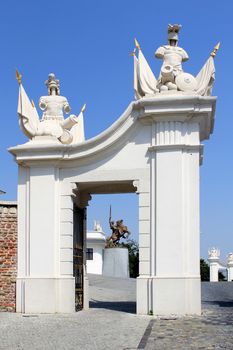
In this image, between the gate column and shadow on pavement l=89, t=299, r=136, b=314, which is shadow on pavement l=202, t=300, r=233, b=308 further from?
the gate column

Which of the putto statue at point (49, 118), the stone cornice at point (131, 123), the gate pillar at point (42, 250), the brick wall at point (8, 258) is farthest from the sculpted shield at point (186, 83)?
the brick wall at point (8, 258)

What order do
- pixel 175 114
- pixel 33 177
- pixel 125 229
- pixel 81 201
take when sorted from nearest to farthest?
pixel 175 114 < pixel 33 177 < pixel 81 201 < pixel 125 229

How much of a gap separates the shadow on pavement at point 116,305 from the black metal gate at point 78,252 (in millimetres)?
822

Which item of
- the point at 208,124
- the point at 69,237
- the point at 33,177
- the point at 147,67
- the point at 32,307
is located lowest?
the point at 32,307

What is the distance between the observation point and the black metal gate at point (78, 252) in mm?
15353

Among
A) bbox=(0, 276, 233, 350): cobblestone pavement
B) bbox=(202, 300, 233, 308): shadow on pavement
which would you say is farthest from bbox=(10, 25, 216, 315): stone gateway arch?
bbox=(202, 300, 233, 308): shadow on pavement

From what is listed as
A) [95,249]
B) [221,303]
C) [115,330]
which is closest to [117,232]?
[95,249]

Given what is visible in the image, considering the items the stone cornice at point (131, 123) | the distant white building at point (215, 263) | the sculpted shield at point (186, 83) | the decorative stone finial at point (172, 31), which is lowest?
the distant white building at point (215, 263)

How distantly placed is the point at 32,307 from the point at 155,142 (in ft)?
14.8

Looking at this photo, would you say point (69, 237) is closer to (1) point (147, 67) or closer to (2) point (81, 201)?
(2) point (81, 201)

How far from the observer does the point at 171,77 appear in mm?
14438

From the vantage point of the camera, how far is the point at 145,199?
1434 cm

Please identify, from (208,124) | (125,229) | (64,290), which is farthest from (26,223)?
(125,229)

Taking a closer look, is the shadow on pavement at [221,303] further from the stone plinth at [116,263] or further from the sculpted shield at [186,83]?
the stone plinth at [116,263]
